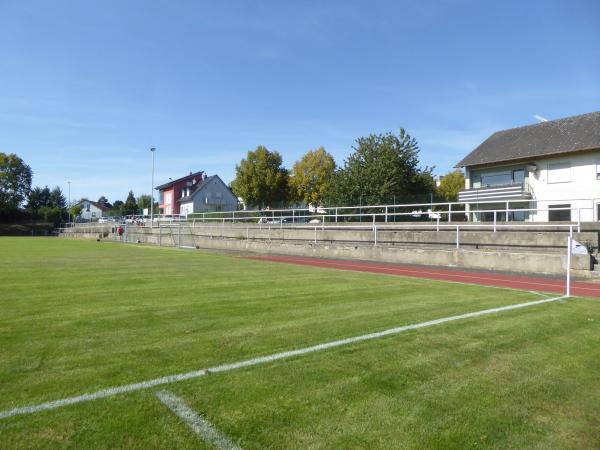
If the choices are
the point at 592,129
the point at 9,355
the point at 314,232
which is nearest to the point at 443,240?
the point at 314,232

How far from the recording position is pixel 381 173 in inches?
1471

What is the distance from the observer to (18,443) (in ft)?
9.26

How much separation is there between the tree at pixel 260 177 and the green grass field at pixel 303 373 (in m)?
48.9

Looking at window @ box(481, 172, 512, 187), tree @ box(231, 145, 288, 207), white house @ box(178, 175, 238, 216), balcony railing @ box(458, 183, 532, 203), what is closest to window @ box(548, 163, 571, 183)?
balcony railing @ box(458, 183, 532, 203)

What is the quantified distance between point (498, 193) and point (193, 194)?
52505mm

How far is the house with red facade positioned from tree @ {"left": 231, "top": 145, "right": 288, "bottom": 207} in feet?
46.1

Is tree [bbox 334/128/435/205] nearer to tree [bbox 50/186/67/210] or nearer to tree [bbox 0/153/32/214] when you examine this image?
tree [bbox 0/153/32/214]

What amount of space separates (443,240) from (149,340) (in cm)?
1610

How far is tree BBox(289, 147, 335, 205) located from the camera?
193 ft

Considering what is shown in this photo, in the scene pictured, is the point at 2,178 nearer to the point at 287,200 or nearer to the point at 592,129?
the point at 287,200

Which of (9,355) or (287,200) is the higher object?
(287,200)

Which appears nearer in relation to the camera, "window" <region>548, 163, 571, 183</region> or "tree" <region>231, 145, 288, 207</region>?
"window" <region>548, 163, 571, 183</region>

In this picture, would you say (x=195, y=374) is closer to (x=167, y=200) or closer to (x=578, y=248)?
(x=578, y=248)

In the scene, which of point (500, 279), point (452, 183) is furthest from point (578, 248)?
point (452, 183)
